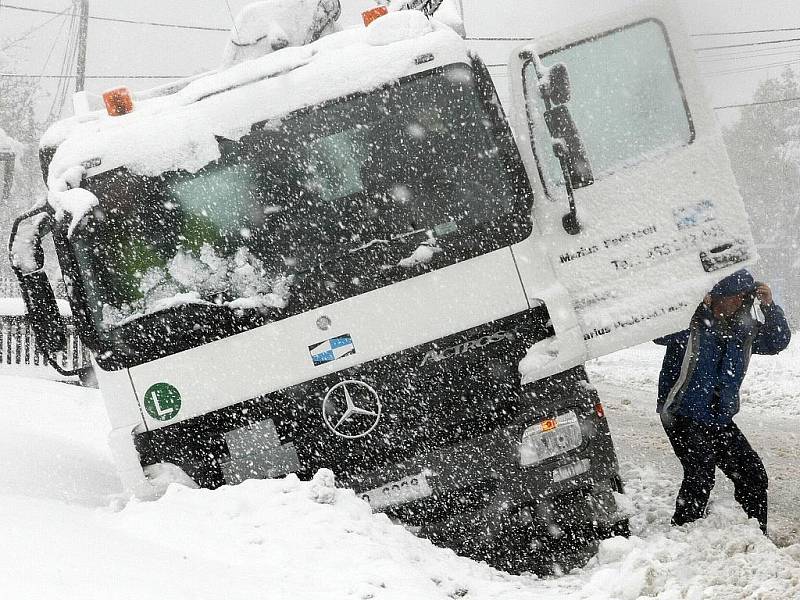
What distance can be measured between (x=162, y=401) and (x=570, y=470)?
222cm

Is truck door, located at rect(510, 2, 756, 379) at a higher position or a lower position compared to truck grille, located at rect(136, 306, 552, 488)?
higher

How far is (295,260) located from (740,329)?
243 centimetres

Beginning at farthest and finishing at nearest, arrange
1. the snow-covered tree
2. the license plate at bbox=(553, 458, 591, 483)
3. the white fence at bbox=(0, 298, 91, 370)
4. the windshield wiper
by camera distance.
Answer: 1. the snow-covered tree
2. the white fence at bbox=(0, 298, 91, 370)
3. the windshield wiper
4. the license plate at bbox=(553, 458, 591, 483)

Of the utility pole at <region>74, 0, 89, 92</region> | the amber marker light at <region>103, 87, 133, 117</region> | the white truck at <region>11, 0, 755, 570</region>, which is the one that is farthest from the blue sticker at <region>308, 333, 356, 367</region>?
the utility pole at <region>74, 0, 89, 92</region>

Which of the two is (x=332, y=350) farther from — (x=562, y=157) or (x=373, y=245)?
(x=562, y=157)

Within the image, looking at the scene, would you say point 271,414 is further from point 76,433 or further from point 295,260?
point 76,433

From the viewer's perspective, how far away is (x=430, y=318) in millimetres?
4762

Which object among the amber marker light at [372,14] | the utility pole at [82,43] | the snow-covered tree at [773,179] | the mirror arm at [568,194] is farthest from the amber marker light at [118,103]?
the snow-covered tree at [773,179]

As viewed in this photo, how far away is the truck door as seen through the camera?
489 centimetres

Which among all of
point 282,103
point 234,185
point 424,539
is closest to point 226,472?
point 424,539

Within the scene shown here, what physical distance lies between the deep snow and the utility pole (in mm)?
19045

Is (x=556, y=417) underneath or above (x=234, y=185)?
underneath

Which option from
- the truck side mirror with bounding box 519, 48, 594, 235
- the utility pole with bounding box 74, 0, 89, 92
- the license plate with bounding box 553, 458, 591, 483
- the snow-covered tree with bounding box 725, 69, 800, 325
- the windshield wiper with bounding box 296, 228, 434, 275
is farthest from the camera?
the snow-covered tree with bounding box 725, 69, 800, 325

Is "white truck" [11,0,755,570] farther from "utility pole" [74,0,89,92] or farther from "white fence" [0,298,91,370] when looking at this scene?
"utility pole" [74,0,89,92]
